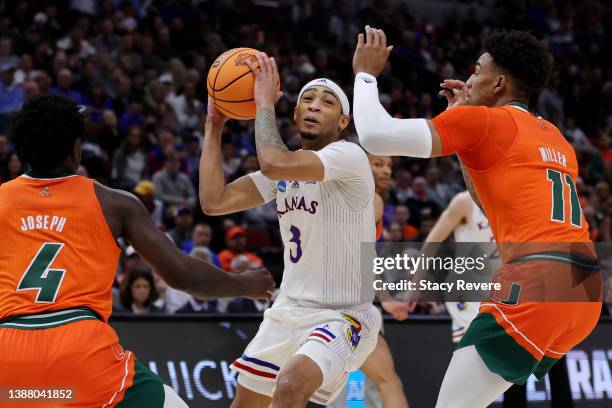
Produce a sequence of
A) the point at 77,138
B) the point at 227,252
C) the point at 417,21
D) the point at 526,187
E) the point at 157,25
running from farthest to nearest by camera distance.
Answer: the point at 417,21 → the point at 157,25 → the point at 227,252 → the point at 526,187 → the point at 77,138

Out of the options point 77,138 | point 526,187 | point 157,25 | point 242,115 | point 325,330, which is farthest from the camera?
point 157,25

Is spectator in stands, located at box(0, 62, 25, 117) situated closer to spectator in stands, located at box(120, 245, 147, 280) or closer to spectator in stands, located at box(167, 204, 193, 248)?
spectator in stands, located at box(167, 204, 193, 248)

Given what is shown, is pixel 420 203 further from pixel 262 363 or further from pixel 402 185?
pixel 262 363

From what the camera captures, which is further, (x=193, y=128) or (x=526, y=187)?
(x=193, y=128)

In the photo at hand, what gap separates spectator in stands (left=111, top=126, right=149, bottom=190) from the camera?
40.4 feet

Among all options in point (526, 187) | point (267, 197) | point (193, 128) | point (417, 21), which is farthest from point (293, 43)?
point (526, 187)

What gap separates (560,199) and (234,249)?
701cm

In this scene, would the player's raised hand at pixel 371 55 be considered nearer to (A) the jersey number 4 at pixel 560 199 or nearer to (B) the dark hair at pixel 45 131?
(A) the jersey number 4 at pixel 560 199

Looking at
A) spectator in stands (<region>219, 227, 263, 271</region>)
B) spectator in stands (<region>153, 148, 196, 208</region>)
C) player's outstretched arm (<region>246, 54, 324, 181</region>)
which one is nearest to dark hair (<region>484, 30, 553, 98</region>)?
player's outstretched arm (<region>246, 54, 324, 181</region>)

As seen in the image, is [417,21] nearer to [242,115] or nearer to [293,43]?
[293,43]

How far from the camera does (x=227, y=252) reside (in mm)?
10781

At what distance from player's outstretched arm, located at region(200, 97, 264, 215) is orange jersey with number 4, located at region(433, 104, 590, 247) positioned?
159 centimetres

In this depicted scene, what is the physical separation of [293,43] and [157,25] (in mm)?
3625

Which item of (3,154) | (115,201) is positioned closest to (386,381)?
(115,201)
